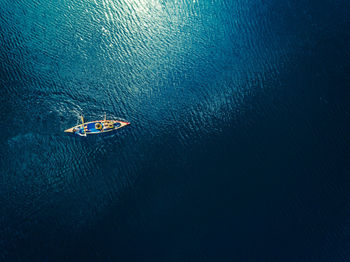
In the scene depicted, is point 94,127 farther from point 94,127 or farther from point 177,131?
point 177,131

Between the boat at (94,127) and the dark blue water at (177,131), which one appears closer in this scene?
the dark blue water at (177,131)

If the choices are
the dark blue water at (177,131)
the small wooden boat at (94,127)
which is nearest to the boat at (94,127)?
the small wooden boat at (94,127)

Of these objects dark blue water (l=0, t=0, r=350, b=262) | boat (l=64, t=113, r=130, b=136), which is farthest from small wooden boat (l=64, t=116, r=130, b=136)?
dark blue water (l=0, t=0, r=350, b=262)

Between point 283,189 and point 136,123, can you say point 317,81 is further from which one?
point 136,123

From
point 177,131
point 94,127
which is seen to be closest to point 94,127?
point 94,127

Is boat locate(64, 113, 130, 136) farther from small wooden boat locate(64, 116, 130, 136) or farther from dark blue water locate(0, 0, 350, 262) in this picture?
dark blue water locate(0, 0, 350, 262)

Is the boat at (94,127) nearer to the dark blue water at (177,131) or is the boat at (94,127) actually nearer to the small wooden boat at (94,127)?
the small wooden boat at (94,127)

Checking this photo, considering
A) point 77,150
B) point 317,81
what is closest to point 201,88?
point 317,81
